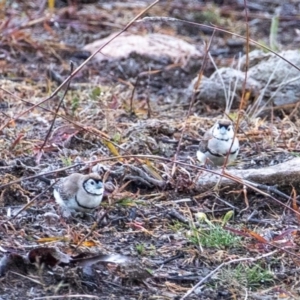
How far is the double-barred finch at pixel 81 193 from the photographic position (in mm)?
4355

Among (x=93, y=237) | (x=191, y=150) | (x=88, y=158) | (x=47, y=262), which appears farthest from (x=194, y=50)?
(x=47, y=262)

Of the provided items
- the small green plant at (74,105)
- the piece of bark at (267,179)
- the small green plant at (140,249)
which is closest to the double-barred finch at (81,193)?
the small green plant at (140,249)

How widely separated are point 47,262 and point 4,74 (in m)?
4.02

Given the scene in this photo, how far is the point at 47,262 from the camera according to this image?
3.62 meters

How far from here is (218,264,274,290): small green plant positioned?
3739 mm

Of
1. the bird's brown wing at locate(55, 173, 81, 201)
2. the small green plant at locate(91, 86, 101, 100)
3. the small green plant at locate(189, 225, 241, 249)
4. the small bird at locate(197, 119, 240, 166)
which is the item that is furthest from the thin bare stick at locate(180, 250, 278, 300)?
the small green plant at locate(91, 86, 101, 100)

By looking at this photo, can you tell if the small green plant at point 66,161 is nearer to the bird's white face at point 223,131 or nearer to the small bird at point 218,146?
the small bird at point 218,146

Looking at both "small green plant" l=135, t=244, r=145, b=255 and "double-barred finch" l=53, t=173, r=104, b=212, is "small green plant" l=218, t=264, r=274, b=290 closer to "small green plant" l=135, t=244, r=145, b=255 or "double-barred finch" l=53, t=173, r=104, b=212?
"small green plant" l=135, t=244, r=145, b=255

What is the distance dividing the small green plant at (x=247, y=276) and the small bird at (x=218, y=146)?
1507 mm

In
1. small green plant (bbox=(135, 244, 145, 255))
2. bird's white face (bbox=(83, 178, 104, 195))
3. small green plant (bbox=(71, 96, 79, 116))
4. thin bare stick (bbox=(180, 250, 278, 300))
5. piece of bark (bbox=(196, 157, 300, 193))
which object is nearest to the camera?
thin bare stick (bbox=(180, 250, 278, 300))

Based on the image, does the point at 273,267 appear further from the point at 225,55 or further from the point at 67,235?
the point at 225,55

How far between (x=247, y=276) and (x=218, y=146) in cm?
163

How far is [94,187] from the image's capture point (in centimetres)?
436

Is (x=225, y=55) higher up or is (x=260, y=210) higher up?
(x=260, y=210)
